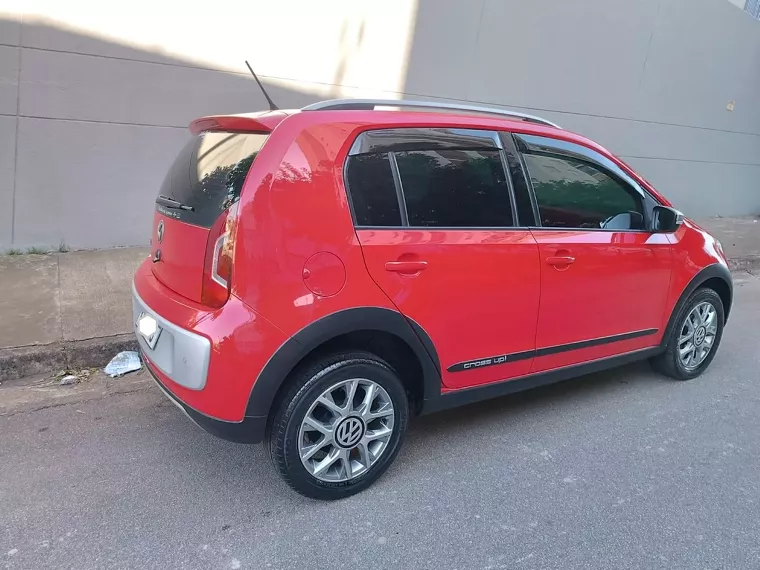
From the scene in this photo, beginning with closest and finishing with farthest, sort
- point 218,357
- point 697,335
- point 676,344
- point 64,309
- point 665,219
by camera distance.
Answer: point 218,357
point 665,219
point 676,344
point 697,335
point 64,309

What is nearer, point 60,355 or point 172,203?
point 172,203

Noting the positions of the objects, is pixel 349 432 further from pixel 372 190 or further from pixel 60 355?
pixel 60 355

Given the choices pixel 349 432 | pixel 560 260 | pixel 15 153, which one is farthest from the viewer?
pixel 15 153

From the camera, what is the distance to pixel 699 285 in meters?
4.32

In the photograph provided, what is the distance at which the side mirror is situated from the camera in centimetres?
392

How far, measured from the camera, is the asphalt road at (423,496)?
8.36 feet

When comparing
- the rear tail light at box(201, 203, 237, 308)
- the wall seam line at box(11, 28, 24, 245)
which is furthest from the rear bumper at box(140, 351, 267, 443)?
the wall seam line at box(11, 28, 24, 245)

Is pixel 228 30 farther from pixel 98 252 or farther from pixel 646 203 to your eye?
pixel 646 203

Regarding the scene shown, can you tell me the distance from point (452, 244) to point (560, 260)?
0.76 metres

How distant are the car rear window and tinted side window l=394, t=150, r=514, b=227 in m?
0.73

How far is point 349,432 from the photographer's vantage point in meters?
2.85

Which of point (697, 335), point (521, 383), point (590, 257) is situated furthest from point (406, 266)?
point (697, 335)

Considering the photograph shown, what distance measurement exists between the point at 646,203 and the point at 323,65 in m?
4.41

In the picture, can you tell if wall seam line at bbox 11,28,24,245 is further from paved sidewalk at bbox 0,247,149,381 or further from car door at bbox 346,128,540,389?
car door at bbox 346,128,540,389
